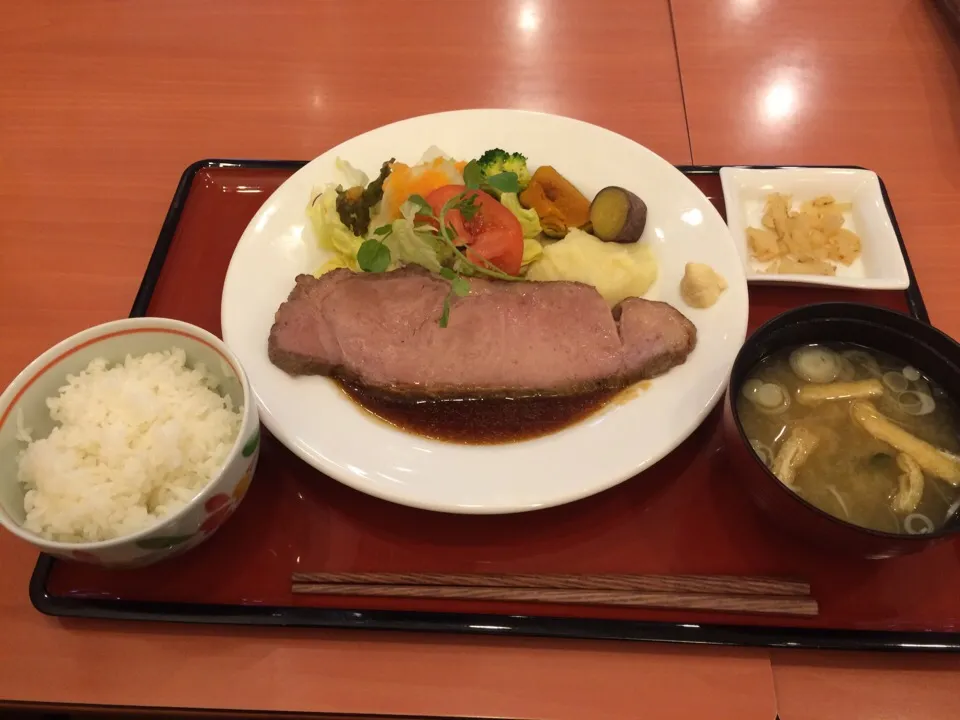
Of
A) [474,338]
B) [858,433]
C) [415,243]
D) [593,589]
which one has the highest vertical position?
[415,243]

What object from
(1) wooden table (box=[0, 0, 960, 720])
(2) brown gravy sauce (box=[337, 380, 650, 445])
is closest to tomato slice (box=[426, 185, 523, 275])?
(2) brown gravy sauce (box=[337, 380, 650, 445])

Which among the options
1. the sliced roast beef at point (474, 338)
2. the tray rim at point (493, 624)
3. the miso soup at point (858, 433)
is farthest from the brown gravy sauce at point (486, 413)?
the tray rim at point (493, 624)

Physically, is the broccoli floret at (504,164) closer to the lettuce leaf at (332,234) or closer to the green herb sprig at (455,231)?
the green herb sprig at (455,231)

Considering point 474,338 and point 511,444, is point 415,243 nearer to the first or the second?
point 474,338

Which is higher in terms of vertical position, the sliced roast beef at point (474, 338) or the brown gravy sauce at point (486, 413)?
the sliced roast beef at point (474, 338)

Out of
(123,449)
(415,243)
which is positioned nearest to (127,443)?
(123,449)

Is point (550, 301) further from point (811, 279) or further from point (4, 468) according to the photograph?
point (4, 468)
